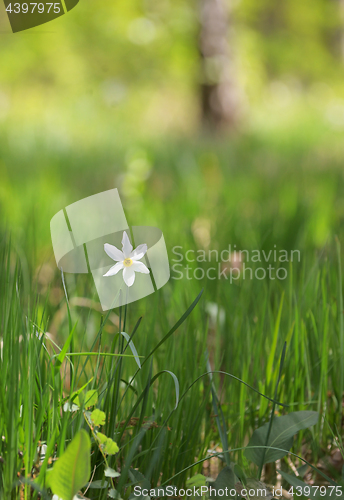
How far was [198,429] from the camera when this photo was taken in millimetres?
575

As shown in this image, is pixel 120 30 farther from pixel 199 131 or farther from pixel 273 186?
pixel 199 131

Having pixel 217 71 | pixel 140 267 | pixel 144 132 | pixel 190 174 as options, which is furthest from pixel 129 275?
pixel 217 71

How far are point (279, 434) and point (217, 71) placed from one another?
13.8 feet

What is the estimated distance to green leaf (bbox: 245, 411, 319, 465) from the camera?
542 millimetres

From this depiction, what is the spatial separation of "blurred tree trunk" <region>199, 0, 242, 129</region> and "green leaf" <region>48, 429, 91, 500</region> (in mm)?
3883

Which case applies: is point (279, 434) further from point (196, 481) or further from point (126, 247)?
point (126, 247)

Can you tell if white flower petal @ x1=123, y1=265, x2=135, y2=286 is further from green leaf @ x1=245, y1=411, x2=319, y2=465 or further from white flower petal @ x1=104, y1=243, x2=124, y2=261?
green leaf @ x1=245, y1=411, x2=319, y2=465

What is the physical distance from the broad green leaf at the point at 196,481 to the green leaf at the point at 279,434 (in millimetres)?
79

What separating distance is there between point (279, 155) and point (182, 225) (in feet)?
7.70

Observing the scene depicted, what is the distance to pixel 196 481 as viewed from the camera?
0.50m

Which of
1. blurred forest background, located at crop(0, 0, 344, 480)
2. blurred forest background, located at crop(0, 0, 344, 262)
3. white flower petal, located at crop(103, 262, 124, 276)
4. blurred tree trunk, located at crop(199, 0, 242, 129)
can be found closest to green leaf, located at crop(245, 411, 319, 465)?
blurred forest background, located at crop(0, 0, 344, 480)

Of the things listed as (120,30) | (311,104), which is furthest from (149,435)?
(311,104)

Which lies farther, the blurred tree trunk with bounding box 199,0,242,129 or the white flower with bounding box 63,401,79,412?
the blurred tree trunk with bounding box 199,0,242,129

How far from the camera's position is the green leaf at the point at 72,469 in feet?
1.26
